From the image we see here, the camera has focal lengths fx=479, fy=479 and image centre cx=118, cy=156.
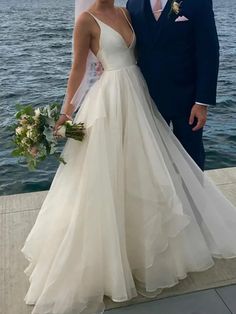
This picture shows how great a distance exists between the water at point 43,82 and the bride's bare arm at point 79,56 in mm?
2645

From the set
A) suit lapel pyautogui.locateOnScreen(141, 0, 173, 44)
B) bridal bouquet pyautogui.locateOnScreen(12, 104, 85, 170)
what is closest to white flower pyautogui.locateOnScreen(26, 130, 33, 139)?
bridal bouquet pyautogui.locateOnScreen(12, 104, 85, 170)

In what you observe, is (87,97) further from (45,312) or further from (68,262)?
(45,312)

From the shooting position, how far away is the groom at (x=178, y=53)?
273cm

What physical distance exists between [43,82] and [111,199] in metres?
7.66

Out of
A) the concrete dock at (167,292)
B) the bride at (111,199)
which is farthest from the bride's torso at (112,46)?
the concrete dock at (167,292)

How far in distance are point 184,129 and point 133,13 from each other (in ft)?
2.62

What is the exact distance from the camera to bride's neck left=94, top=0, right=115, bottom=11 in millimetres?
2766

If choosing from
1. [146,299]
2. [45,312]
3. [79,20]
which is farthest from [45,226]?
[79,20]

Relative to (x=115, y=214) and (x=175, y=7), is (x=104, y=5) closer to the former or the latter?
(x=175, y=7)

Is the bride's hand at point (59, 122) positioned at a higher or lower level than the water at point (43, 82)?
higher

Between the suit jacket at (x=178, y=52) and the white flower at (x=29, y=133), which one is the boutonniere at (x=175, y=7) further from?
the white flower at (x=29, y=133)

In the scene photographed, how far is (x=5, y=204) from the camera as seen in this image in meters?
4.02

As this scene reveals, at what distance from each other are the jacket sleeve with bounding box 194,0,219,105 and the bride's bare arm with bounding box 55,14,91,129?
63 cm

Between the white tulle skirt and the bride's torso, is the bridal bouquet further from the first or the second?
the bride's torso
